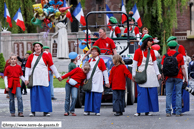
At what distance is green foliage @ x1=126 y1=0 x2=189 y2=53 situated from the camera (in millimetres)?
31581

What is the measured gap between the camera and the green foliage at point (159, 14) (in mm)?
31581

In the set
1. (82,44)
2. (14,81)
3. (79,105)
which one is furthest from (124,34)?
(14,81)

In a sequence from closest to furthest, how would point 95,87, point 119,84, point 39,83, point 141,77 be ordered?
point 141,77 → point 39,83 → point 119,84 → point 95,87

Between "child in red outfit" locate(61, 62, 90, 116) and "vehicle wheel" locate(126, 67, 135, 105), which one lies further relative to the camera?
"vehicle wheel" locate(126, 67, 135, 105)

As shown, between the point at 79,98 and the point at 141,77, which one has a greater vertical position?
the point at 141,77

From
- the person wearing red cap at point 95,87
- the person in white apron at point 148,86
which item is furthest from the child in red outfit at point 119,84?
the person in white apron at point 148,86

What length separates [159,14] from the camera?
31.3m

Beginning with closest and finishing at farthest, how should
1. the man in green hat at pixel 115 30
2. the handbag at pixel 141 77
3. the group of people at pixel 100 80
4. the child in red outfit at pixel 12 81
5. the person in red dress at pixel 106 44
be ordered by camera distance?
the handbag at pixel 141 77 < the group of people at pixel 100 80 < the child in red outfit at pixel 12 81 < the person in red dress at pixel 106 44 < the man in green hat at pixel 115 30

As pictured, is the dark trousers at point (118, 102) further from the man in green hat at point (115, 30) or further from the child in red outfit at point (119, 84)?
the man in green hat at point (115, 30)

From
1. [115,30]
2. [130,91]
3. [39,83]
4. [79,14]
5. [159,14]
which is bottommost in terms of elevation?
[130,91]

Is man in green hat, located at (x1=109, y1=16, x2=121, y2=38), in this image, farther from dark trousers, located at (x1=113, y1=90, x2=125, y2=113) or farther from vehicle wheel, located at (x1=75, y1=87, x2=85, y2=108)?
dark trousers, located at (x1=113, y1=90, x2=125, y2=113)

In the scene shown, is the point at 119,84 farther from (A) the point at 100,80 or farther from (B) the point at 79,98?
(B) the point at 79,98

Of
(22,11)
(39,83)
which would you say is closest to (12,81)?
(39,83)

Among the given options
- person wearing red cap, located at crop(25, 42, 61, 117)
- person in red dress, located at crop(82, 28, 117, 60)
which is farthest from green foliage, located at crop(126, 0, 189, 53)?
person wearing red cap, located at crop(25, 42, 61, 117)
